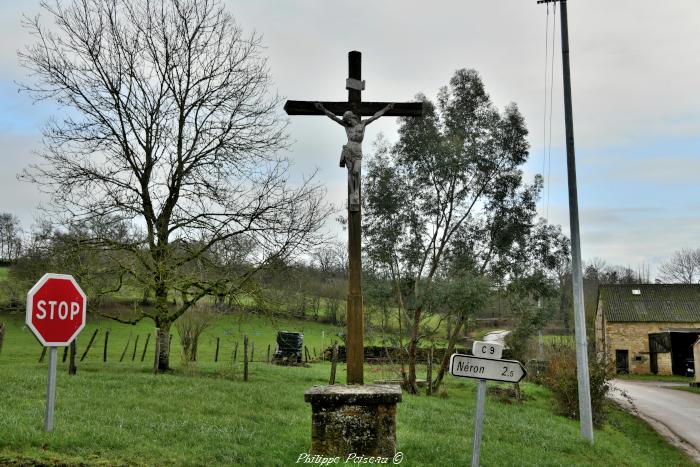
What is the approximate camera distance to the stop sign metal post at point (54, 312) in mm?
6887

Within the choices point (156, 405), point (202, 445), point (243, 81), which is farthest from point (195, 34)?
point (202, 445)

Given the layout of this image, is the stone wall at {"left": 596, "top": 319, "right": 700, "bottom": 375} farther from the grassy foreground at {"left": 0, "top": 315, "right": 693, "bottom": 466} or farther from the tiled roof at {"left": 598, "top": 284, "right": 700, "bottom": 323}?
the grassy foreground at {"left": 0, "top": 315, "right": 693, "bottom": 466}

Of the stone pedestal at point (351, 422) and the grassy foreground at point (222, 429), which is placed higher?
the stone pedestal at point (351, 422)

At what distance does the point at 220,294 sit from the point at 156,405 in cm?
624

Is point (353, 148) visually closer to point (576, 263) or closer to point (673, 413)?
point (576, 263)

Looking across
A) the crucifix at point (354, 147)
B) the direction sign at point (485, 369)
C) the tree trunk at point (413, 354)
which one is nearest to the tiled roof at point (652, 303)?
the tree trunk at point (413, 354)

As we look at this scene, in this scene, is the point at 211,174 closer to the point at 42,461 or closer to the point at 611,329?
the point at 42,461

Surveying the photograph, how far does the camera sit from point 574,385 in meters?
18.0

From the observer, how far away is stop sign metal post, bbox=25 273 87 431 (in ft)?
22.6

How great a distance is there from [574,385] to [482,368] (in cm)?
1258

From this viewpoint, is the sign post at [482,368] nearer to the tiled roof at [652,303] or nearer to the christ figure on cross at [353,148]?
the christ figure on cross at [353,148]

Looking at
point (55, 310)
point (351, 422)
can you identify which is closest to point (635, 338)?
point (351, 422)

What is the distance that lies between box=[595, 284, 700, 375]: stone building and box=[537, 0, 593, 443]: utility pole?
36540mm

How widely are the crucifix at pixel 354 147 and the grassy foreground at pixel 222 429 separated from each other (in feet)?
5.92
